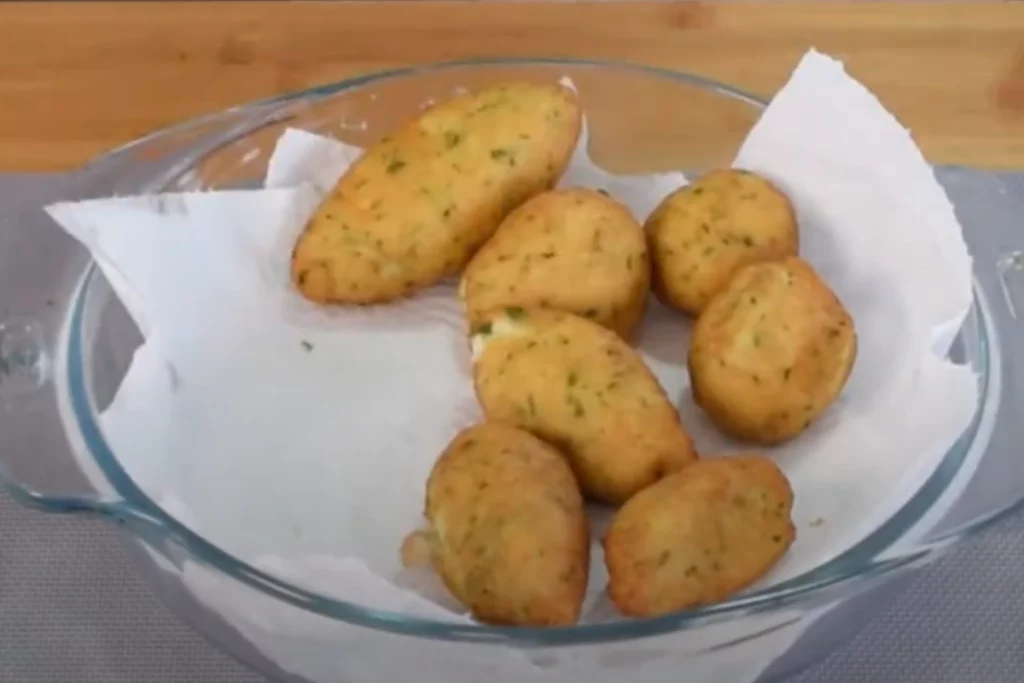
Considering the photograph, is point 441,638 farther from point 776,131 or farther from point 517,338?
point 776,131

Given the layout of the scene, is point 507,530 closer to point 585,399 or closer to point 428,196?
point 585,399

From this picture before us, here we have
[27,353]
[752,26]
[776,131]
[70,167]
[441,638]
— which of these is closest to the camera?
[441,638]

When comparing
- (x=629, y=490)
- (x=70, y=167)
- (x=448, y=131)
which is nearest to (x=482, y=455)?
(x=629, y=490)

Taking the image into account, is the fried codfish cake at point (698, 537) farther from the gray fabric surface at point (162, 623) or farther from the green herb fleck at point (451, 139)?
the green herb fleck at point (451, 139)

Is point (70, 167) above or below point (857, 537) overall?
above

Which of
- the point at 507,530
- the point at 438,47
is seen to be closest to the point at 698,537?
the point at 507,530

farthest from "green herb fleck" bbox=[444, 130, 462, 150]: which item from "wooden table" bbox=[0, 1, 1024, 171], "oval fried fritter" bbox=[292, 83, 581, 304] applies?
"wooden table" bbox=[0, 1, 1024, 171]

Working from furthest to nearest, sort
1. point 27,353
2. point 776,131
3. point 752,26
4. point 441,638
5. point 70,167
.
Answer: point 752,26 < point 70,167 < point 776,131 < point 27,353 < point 441,638

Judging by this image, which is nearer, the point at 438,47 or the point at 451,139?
the point at 451,139
